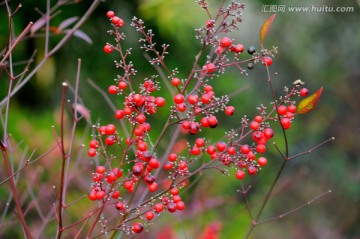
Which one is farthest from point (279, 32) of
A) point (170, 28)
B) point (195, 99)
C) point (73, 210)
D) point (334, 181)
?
point (195, 99)

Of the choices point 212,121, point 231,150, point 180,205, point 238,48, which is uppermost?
point 238,48

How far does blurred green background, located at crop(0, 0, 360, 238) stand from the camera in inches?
160

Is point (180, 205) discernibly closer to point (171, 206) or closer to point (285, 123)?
point (171, 206)

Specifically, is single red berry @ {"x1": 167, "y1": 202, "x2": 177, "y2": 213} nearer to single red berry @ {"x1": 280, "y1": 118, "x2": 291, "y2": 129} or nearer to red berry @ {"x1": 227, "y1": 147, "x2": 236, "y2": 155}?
red berry @ {"x1": 227, "y1": 147, "x2": 236, "y2": 155}

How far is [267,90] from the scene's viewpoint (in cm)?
730

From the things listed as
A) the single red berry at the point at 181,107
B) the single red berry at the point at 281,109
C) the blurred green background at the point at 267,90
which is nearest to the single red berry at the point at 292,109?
the single red berry at the point at 281,109

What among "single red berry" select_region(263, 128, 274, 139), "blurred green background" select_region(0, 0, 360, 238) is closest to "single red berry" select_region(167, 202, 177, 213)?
"single red berry" select_region(263, 128, 274, 139)

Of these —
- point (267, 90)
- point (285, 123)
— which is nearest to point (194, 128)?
point (285, 123)

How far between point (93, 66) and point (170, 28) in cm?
77

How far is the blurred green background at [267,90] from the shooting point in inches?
160

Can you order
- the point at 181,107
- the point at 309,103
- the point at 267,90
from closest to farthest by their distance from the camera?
the point at 181,107 < the point at 309,103 < the point at 267,90

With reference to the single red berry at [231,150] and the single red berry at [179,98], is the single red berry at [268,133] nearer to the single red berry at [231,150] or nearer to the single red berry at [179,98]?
the single red berry at [231,150]

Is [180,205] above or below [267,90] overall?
above

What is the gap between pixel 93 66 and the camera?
173 inches
